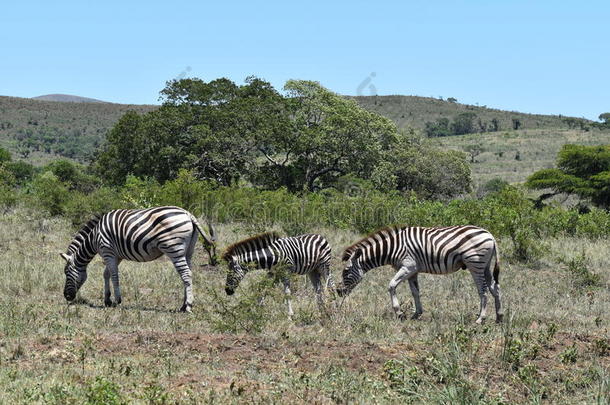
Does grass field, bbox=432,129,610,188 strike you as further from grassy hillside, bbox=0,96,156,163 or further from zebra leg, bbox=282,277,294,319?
zebra leg, bbox=282,277,294,319

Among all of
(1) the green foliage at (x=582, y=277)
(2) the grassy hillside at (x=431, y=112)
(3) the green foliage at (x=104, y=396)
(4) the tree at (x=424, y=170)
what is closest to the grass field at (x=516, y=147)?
(2) the grassy hillside at (x=431, y=112)

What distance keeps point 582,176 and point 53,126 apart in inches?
2675

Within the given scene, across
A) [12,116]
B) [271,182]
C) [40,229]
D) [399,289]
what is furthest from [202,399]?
[12,116]

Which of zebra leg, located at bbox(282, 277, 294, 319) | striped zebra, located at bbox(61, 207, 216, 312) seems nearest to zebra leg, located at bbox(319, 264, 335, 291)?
zebra leg, located at bbox(282, 277, 294, 319)

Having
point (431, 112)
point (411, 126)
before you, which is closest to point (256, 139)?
point (411, 126)

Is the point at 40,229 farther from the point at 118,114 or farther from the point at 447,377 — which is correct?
the point at 118,114

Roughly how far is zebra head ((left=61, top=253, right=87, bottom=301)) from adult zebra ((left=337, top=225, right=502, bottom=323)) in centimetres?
431

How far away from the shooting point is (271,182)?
35219 millimetres

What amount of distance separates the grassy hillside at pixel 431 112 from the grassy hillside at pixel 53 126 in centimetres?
3338

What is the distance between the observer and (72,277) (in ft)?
38.3

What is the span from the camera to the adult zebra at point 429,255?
10922 mm

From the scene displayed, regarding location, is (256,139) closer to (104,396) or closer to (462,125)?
(104,396)

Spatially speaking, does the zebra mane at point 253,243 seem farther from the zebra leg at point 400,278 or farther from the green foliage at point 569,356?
the green foliage at point 569,356

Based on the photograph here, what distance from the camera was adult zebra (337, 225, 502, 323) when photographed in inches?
430
